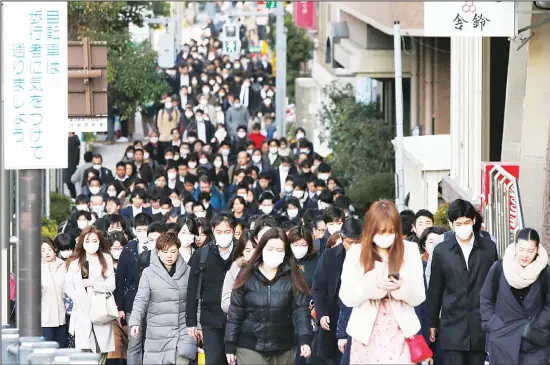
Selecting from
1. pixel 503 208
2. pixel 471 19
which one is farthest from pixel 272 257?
pixel 471 19

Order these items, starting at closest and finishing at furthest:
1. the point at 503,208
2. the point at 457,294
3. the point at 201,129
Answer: the point at 457,294 < the point at 503,208 < the point at 201,129

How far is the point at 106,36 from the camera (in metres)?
33.9

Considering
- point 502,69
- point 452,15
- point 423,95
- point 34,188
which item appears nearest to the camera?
point 34,188

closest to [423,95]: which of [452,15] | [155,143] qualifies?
[155,143]

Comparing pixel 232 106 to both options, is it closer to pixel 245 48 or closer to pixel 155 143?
pixel 155 143

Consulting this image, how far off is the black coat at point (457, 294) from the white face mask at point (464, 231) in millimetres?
64

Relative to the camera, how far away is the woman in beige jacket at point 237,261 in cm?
1216

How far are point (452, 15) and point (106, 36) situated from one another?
721 inches

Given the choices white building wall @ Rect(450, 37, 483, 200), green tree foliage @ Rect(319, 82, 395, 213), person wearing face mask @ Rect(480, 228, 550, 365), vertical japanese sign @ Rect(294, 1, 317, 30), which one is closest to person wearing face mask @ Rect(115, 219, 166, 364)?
person wearing face mask @ Rect(480, 228, 550, 365)

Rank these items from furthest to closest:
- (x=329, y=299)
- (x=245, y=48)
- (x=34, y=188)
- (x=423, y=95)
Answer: (x=245, y=48) → (x=423, y=95) → (x=329, y=299) → (x=34, y=188)

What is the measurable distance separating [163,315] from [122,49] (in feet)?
74.3

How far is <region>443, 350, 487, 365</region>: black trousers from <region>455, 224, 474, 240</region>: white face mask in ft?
2.97

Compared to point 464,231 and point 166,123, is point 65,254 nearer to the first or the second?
point 464,231

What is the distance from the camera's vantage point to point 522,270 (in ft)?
36.3
